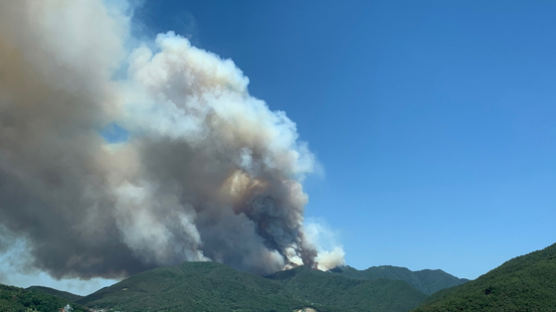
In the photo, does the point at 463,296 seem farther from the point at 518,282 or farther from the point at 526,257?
the point at 526,257

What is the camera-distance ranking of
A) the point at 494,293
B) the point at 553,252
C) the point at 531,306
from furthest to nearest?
the point at 553,252 < the point at 494,293 < the point at 531,306

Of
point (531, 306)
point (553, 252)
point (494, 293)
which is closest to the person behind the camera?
point (531, 306)

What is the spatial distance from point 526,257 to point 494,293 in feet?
154

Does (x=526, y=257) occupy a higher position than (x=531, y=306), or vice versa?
(x=526, y=257)

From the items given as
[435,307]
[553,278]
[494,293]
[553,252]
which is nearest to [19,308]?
[435,307]

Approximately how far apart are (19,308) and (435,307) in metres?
150

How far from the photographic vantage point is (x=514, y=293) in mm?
147250

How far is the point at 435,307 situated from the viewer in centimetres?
15188

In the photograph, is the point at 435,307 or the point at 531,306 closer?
the point at 531,306

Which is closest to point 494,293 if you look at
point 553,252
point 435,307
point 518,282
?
point 518,282

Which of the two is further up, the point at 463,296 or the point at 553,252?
the point at 553,252

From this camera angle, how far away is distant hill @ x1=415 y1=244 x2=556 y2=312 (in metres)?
142

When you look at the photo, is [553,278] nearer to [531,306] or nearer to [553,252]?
[531,306]

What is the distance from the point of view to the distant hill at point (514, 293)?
5571 inches
